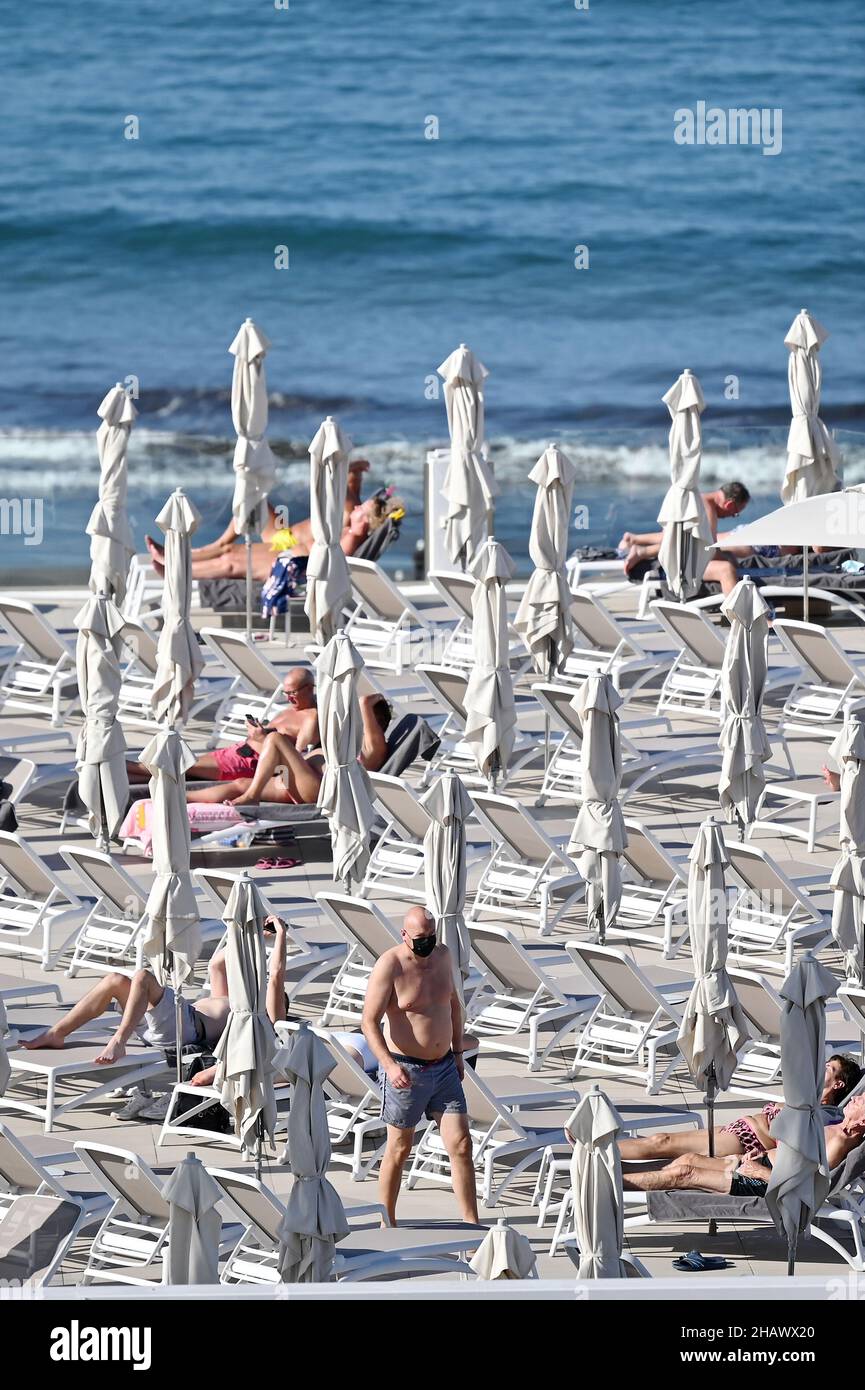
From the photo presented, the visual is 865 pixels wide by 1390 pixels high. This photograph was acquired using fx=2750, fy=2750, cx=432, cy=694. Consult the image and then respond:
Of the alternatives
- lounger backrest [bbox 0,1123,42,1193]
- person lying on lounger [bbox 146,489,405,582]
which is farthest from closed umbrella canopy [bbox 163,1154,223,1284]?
person lying on lounger [bbox 146,489,405,582]

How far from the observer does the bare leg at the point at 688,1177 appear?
1076 centimetres

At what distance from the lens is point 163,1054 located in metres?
12.0

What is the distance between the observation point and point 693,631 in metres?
16.3

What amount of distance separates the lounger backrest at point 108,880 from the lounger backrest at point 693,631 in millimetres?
4327

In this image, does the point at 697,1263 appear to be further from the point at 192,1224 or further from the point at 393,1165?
the point at 192,1224

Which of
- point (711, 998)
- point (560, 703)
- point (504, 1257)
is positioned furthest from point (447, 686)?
point (504, 1257)

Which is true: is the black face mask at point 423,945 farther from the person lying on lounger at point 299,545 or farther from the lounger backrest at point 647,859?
the person lying on lounger at point 299,545

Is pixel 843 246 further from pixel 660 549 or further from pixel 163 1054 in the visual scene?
pixel 163 1054

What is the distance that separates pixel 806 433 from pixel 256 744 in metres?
4.94

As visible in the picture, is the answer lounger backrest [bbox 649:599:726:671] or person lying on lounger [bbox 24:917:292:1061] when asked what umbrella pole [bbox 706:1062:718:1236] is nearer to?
person lying on lounger [bbox 24:917:292:1061]

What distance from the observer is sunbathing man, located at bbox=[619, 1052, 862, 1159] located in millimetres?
11062

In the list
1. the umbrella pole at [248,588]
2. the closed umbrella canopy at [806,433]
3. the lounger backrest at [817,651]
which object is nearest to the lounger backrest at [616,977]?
the lounger backrest at [817,651]

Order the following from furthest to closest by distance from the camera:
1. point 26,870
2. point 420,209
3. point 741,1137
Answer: point 420,209
point 26,870
point 741,1137
